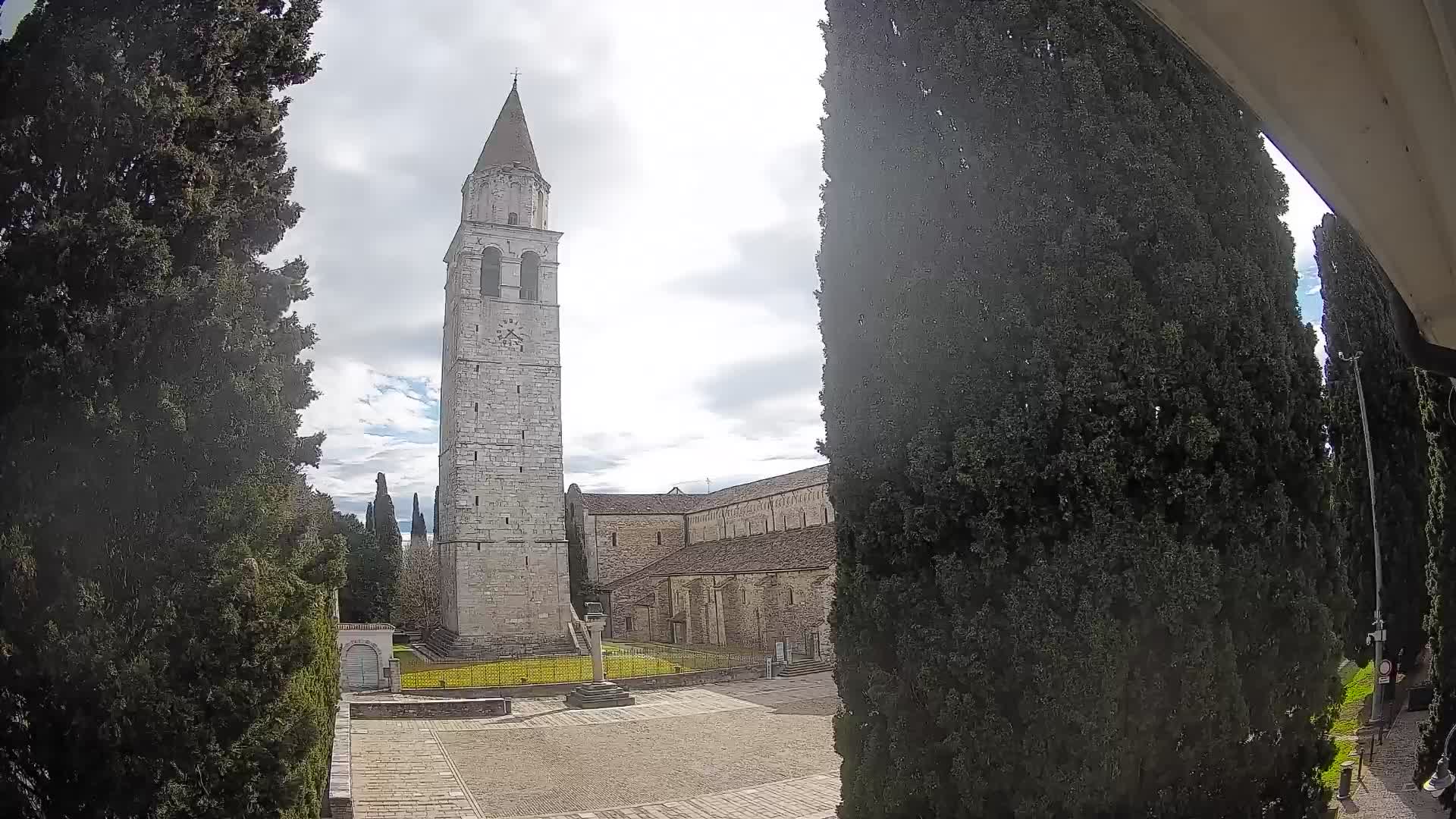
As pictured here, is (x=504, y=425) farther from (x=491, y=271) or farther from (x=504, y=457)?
(x=491, y=271)

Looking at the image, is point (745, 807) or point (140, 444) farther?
point (745, 807)

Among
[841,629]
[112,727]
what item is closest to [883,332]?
[841,629]

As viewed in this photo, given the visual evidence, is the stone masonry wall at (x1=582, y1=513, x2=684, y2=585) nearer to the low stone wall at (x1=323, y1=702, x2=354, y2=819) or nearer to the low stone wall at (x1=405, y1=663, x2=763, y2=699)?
the low stone wall at (x1=405, y1=663, x2=763, y2=699)

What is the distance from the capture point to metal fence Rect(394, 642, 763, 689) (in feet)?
82.5

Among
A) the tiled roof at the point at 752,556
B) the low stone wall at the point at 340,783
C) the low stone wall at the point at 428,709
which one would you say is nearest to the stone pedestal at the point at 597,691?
the low stone wall at the point at 428,709

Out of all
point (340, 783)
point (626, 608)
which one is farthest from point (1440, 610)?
point (626, 608)

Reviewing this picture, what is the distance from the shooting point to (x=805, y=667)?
27.2m

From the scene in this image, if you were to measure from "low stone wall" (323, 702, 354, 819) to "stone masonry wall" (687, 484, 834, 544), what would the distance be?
66.3ft

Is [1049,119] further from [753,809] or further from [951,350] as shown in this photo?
[753,809]

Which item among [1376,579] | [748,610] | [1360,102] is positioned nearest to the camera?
[1360,102]

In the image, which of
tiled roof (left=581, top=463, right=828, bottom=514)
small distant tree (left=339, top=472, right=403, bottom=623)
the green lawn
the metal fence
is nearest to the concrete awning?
the green lawn

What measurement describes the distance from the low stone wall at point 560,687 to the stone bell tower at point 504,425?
8.10 metres

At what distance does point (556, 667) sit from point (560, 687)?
420 centimetres

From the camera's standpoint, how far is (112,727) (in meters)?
5.40
